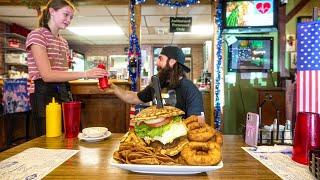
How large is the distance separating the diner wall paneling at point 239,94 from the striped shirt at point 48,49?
345 centimetres

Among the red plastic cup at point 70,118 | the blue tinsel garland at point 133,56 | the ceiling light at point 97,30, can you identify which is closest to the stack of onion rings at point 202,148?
the red plastic cup at point 70,118

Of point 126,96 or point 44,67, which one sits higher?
point 44,67

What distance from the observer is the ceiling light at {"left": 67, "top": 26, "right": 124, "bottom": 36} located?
7.92 meters

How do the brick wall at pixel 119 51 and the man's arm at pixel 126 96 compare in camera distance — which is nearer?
the man's arm at pixel 126 96

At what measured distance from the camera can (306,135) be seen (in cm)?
110

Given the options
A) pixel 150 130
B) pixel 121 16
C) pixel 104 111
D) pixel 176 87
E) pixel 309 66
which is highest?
pixel 121 16

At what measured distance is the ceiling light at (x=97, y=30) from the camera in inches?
312

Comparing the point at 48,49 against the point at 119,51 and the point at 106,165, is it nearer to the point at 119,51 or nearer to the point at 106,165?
the point at 106,165

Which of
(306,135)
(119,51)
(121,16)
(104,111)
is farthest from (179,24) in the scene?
(119,51)

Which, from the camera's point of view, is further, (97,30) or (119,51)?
(119,51)

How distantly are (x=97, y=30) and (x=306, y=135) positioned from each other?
7825mm

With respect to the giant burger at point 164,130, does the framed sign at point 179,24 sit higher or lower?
higher

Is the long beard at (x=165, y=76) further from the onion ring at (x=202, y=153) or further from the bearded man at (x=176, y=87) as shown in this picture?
the onion ring at (x=202, y=153)

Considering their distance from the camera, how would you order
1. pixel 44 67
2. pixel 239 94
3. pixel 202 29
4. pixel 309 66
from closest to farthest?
pixel 309 66, pixel 44 67, pixel 239 94, pixel 202 29
